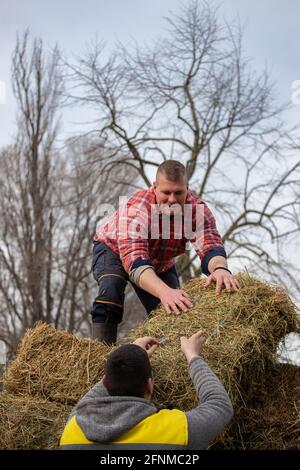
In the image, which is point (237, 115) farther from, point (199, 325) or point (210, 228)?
point (199, 325)

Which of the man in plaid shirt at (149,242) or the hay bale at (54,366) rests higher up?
the man in plaid shirt at (149,242)

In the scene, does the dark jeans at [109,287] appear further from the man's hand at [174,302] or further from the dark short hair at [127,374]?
the dark short hair at [127,374]

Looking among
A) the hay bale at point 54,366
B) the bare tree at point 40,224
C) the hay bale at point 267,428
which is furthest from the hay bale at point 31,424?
the bare tree at point 40,224

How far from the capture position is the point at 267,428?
3.96 m

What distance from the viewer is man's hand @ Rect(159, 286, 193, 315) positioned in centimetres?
435

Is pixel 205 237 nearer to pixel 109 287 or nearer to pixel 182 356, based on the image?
pixel 109 287

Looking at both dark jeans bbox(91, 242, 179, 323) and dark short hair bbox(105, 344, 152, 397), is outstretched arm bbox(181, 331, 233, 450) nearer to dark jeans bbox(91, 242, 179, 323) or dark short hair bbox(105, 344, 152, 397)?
dark short hair bbox(105, 344, 152, 397)

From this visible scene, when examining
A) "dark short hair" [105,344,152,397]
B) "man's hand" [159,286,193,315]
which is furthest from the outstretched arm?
"man's hand" [159,286,193,315]

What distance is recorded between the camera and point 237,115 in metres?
15.3

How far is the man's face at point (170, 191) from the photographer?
4875mm

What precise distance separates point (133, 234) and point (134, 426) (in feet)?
7.64

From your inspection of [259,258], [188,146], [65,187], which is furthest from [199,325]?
[65,187]

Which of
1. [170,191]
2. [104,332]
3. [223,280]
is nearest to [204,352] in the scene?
[223,280]
